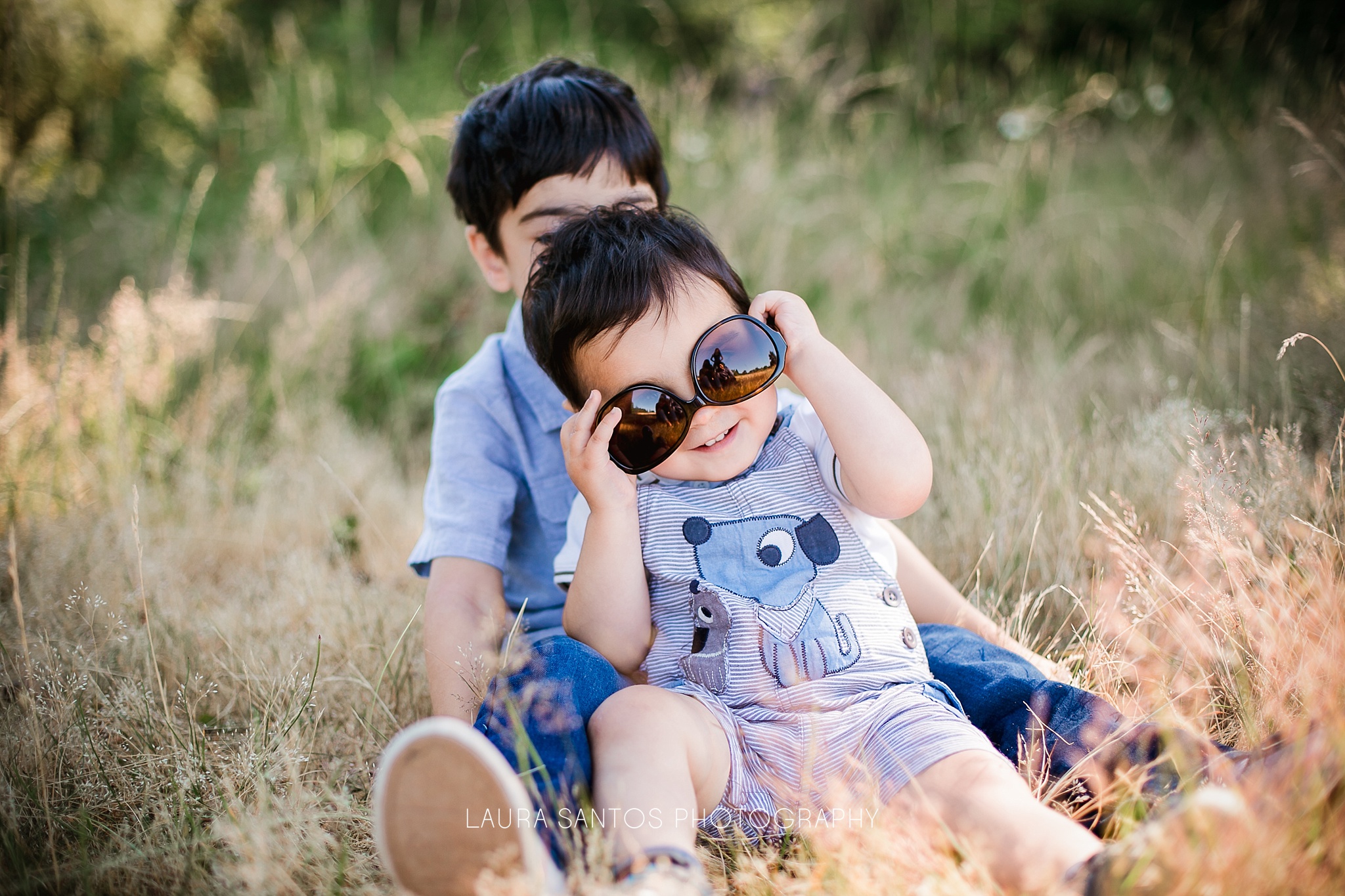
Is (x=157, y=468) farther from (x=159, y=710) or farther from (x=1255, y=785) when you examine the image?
(x=1255, y=785)

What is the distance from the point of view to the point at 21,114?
13.2ft

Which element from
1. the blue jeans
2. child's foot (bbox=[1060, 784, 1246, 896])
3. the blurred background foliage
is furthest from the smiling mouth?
the blurred background foliage

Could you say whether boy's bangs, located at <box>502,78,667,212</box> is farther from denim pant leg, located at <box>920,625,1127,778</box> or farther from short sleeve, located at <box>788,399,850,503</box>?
denim pant leg, located at <box>920,625,1127,778</box>

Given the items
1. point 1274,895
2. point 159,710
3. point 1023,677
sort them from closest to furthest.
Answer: point 1274,895, point 1023,677, point 159,710

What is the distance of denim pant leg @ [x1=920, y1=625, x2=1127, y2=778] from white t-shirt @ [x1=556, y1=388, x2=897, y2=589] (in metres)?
0.21

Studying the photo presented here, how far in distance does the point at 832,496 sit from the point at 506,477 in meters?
0.77

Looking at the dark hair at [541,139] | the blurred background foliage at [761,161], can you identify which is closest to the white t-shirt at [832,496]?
the dark hair at [541,139]

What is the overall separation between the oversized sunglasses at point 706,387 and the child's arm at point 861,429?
89 millimetres

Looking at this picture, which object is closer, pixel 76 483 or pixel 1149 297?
pixel 76 483

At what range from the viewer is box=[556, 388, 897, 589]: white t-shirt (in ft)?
5.33

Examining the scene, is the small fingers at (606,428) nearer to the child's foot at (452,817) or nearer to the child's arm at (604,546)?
the child's arm at (604,546)

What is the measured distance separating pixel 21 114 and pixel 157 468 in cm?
243

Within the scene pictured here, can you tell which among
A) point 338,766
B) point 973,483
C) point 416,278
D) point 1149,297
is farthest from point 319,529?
point 1149,297

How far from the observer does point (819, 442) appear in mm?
1671
